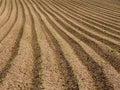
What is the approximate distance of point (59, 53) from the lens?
755 cm

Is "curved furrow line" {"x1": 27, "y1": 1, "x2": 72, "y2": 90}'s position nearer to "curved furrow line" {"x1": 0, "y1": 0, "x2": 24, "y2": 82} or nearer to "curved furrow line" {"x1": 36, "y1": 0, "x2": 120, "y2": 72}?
"curved furrow line" {"x1": 0, "y1": 0, "x2": 24, "y2": 82}

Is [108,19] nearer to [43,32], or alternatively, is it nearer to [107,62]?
[43,32]

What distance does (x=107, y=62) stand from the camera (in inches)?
280

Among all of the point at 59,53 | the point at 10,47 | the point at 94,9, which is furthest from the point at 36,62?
the point at 94,9

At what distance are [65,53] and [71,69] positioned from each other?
1206 mm

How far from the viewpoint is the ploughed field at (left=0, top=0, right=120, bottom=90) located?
575 centimetres

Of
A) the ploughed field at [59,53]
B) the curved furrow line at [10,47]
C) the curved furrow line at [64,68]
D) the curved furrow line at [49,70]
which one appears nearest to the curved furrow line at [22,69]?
the ploughed field at [59,53]

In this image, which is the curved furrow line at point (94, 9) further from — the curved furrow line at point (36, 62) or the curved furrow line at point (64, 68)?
the curved furrow line at point (64, 68)

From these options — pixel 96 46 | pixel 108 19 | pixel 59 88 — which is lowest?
pixel 108 19

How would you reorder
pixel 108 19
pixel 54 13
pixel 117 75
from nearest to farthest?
pixel 117 75, pixel 108 19, pixel 54 13

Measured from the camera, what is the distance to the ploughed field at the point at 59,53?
5754 millimetres

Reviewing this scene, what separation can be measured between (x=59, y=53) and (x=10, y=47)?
5.25 ft

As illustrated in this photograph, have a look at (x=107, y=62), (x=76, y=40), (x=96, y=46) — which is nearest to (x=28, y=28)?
(x=76, y=40)

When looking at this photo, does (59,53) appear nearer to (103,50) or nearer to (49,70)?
(49,70)
